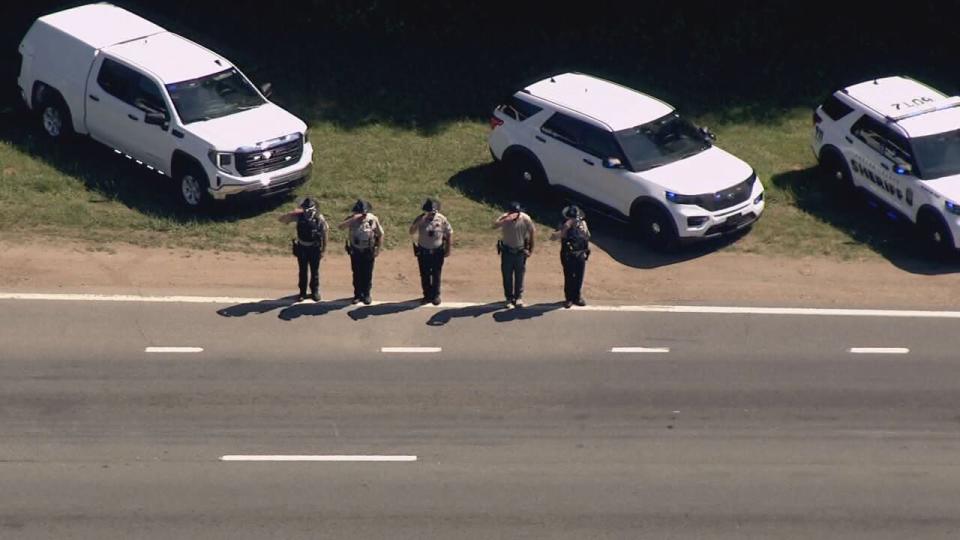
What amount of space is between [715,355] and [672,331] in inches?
31.4

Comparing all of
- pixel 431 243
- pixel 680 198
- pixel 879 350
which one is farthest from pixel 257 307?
pixel 879 350

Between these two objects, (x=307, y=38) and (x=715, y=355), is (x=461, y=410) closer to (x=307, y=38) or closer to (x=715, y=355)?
(x=715, y=355)

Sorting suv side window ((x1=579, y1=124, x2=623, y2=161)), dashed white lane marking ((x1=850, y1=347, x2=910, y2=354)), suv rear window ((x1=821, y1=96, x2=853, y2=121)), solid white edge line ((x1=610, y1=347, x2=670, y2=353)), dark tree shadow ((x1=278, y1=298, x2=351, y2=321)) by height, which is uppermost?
suv rear window ((x1=821, y1=96, x2=853, y2=121))

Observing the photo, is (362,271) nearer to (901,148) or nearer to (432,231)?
(432,231)

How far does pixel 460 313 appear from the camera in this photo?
1977 centimetres

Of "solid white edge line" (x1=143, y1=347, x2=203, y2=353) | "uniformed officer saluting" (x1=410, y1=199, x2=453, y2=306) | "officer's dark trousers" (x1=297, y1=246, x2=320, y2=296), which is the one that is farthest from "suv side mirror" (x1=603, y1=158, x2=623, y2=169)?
"solid white edge line" (x1=143, y1=347, x2=203, y2=353)

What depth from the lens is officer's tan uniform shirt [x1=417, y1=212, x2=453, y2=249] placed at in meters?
19.5

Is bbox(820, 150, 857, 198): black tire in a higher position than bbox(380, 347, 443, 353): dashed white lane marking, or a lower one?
higher

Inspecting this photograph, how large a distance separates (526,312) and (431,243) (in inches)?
58.0

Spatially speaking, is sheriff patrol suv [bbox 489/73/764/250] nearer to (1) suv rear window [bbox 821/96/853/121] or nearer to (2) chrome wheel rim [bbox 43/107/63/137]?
(1) suv rear window [bbox 821/96/853/121]

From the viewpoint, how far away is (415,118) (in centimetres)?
2547

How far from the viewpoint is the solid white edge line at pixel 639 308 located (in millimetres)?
19781

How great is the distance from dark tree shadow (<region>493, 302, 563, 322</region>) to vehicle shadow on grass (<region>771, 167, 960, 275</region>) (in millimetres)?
4944

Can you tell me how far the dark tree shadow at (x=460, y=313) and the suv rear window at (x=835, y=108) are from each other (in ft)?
21.6
